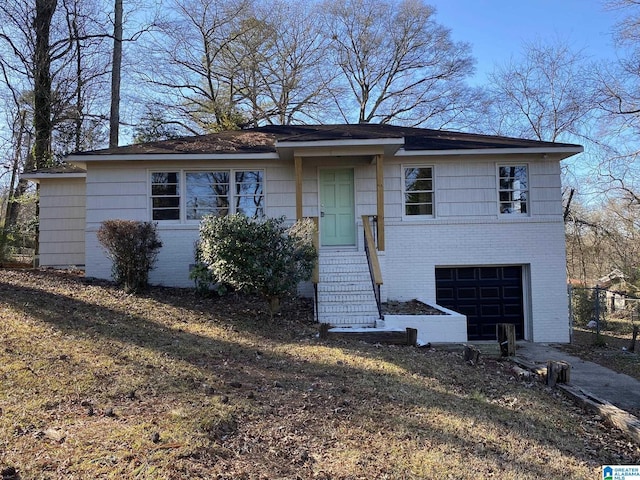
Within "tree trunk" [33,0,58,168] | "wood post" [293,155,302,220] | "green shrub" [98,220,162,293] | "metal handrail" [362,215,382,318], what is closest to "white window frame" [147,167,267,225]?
"wood post" [293,155,302,220]

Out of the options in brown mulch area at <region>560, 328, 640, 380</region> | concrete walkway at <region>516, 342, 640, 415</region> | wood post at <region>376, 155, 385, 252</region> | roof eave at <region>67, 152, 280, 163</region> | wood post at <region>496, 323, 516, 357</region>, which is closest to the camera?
concrete walkway at <region>516, 342, 640, 415</region>

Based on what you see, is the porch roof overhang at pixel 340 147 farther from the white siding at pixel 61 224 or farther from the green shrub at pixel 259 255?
the white siding at pixel 61 224

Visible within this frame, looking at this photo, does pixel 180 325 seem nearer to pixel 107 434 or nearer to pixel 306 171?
pixel 107 434

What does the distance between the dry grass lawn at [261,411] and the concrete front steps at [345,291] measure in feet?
5.00

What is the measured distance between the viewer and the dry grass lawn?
3.11m

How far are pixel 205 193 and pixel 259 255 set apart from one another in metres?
4.08

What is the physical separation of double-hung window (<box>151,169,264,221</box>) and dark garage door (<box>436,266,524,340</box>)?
16.6 feet

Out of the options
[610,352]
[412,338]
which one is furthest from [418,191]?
[610,352]

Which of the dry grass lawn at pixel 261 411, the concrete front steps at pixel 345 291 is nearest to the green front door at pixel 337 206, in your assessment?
the concrete front steps at pixel 345 291

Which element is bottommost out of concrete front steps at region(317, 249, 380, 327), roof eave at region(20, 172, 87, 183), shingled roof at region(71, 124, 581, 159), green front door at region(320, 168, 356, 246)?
concrete front steps at region(317, 249, 380, 327)

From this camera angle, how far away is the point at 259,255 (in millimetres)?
7875

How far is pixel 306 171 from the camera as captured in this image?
11133mm

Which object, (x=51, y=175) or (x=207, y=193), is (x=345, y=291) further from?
(x=51, y=175)

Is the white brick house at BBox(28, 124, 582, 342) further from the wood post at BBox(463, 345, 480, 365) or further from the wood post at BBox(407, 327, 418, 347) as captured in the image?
the wood post at BBox(463, 345, 480, 365)
